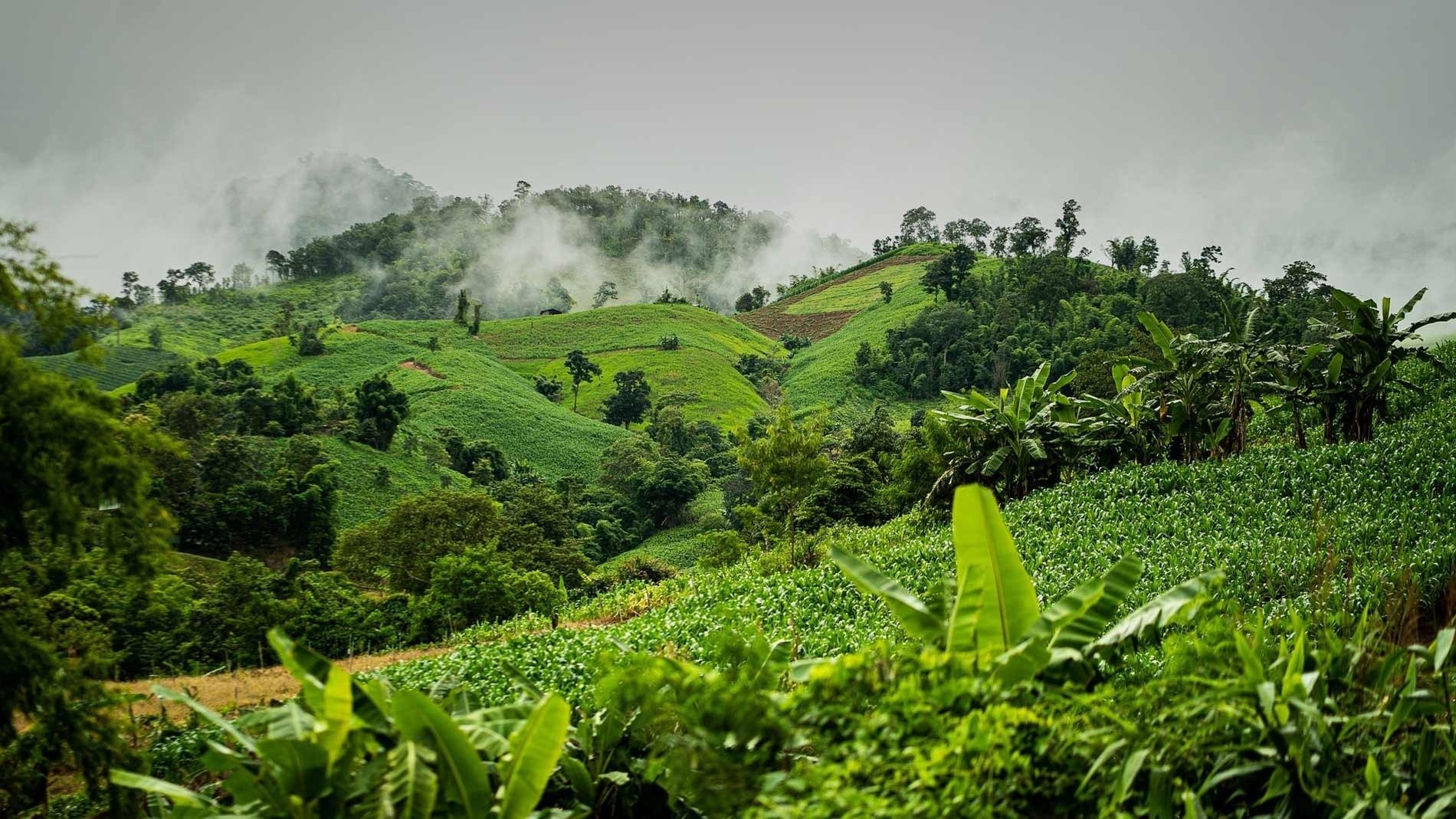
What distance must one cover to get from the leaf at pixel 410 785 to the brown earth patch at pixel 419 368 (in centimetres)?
5762

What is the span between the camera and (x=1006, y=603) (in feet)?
12.7

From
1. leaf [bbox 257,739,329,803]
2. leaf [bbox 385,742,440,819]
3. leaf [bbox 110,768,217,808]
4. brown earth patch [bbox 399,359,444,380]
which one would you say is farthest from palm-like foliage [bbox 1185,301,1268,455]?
brown earth patch [bbox 399,359,444,380]

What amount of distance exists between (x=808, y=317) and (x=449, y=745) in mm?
83403

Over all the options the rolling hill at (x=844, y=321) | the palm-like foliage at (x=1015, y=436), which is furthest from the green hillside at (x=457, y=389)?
the palm-like foliage at (x=1015, y=436)

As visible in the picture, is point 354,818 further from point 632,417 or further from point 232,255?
point 232,255

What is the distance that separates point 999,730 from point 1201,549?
9161 mm

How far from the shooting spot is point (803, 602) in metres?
12.6

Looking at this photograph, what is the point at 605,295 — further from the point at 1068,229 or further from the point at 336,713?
the point at 336,713

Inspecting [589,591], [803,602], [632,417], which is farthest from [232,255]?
[803,602]

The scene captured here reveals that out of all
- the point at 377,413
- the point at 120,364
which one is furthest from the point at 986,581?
the point at 120,364

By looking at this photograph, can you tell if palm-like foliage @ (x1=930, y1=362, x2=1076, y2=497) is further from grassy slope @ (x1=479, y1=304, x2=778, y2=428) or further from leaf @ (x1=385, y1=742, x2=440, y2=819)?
grassy slope @ (x1=479, y1=304, x2=778, y2=428)

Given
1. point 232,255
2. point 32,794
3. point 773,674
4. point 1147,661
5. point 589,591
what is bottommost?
point 589,591

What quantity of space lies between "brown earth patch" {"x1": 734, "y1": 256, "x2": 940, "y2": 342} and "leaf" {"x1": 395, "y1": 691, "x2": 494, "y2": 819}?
75088 millimetres

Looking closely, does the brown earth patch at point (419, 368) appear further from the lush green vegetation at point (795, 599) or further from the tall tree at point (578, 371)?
the lush green vegetation at point (795, 599)
